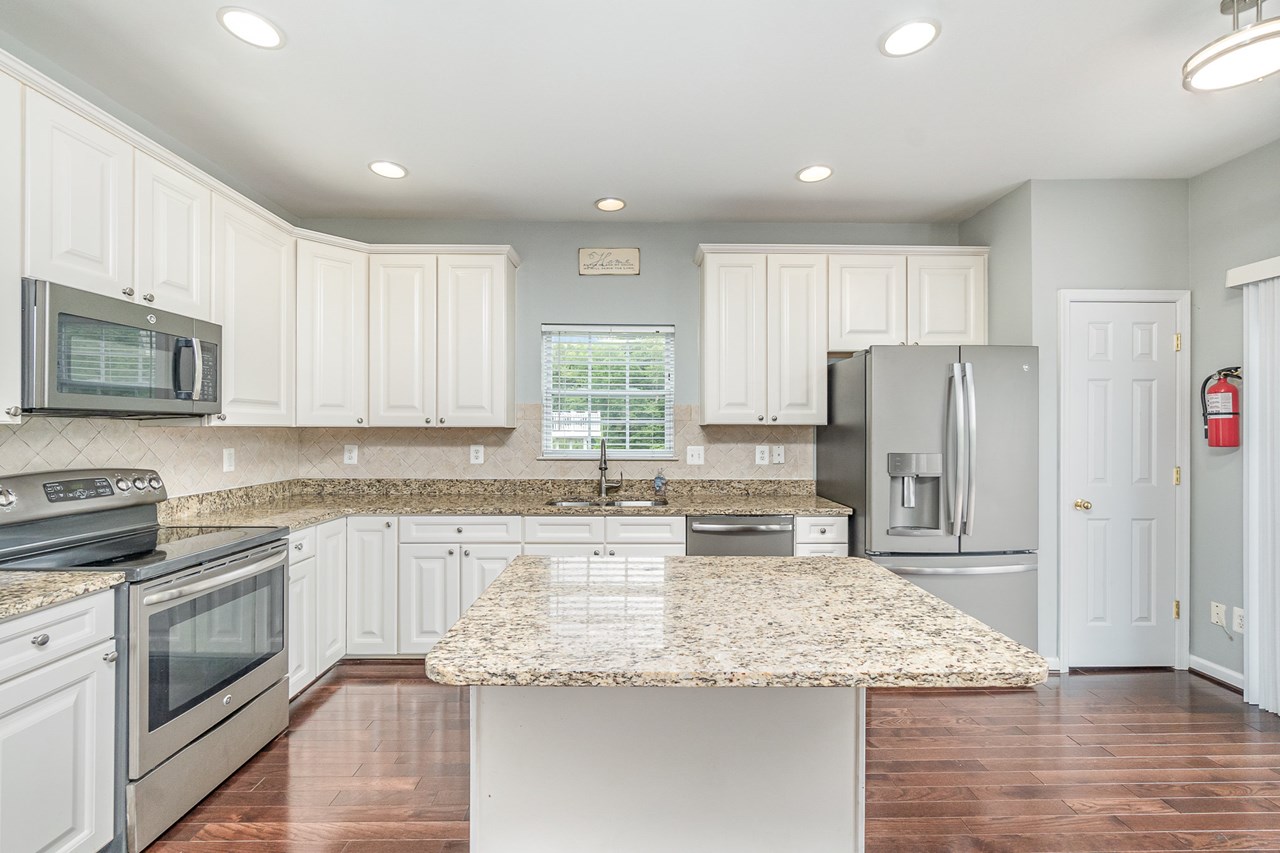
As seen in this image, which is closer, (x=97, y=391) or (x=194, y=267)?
(x=97, y=391)

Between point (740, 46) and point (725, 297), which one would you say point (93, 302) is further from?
point (725, 297)

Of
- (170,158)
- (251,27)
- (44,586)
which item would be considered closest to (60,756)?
(44,586)

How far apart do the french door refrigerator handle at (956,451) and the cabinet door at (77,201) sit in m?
3.47

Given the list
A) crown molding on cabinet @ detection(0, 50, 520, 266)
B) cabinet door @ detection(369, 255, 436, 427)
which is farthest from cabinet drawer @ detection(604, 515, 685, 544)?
crown molding on cabinet @ detection(0, 50, 520, 266)

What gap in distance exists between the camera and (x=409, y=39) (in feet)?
6.95

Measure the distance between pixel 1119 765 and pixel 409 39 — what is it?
3.68 metres

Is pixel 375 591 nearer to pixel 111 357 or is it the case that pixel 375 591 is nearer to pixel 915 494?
pixel 111 357

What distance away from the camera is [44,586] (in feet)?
5.31

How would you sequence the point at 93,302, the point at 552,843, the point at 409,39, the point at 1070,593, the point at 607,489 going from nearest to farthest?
the point at 552,843
the point at 93,302
the point at 409,39
the point at 1070,593
the point at 607,489

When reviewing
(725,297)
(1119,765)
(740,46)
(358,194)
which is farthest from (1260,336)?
(358,194)

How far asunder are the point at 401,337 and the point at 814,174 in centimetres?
245

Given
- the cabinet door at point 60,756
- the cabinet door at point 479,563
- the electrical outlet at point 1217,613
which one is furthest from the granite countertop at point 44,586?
the electrical outlet at point 1217,613

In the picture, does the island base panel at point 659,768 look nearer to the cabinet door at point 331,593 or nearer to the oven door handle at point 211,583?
the oven door handle at point 211,583

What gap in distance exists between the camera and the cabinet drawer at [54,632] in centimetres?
148
